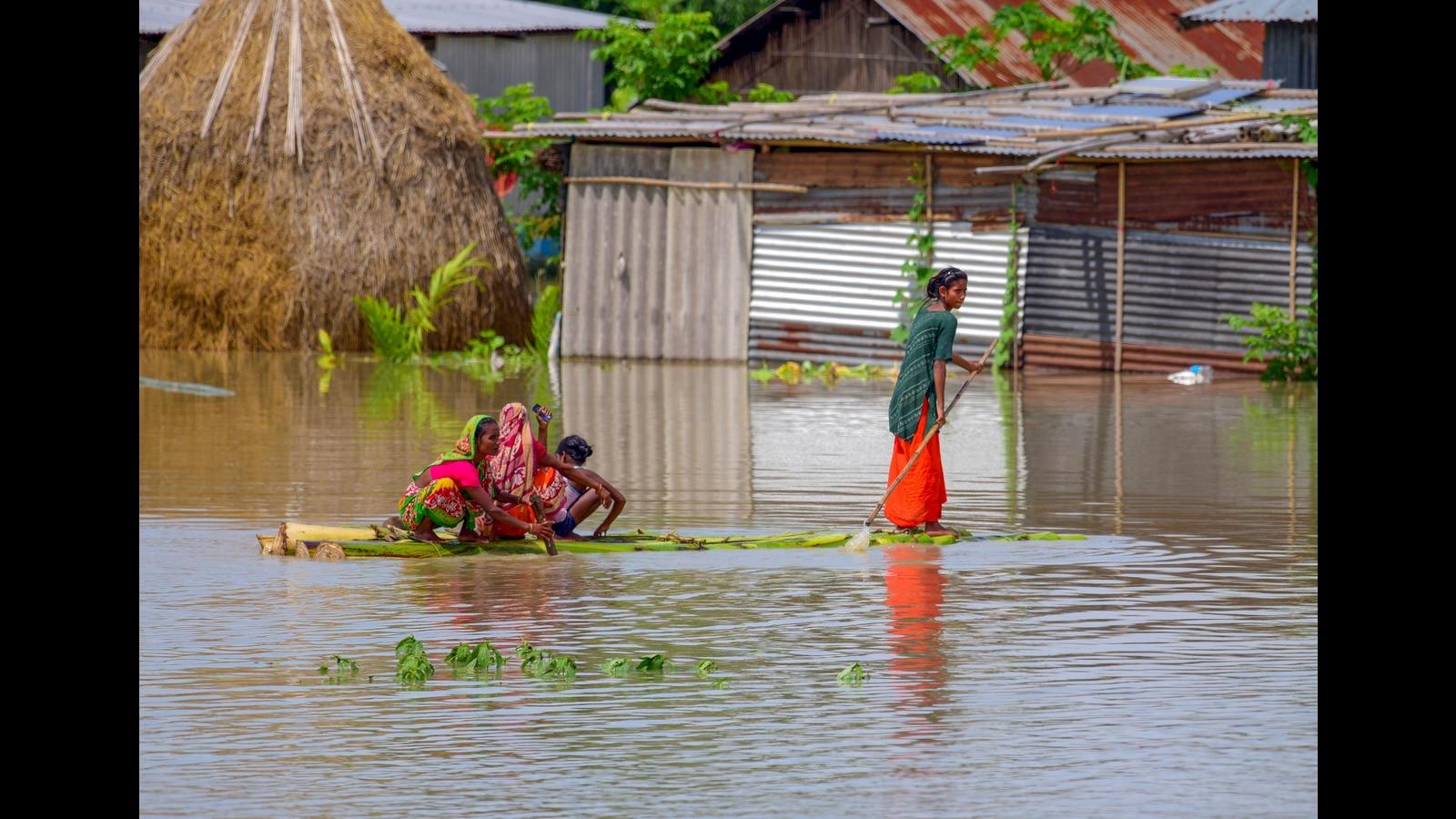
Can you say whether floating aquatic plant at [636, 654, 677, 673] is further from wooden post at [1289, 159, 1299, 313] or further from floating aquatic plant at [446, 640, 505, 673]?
wooden post at [1289, 159, 1299, 313]

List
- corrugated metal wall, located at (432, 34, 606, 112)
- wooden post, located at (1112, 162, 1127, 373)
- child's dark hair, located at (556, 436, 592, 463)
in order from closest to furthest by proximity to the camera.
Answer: child's dark hair, located at (556, 436, 592, 463) < wooden post, located at (1112, 162, 1127, 373) < corrugated metal wall, located at (432, 34, 606, 112)

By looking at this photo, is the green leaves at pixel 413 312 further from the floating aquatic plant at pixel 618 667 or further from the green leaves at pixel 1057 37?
the floating aquatic plant at pixel 618 667

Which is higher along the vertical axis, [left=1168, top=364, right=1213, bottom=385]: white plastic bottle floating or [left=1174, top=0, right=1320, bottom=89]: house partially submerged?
[left=1174, top=0, right=1320, bottom=89]: house partially submerged

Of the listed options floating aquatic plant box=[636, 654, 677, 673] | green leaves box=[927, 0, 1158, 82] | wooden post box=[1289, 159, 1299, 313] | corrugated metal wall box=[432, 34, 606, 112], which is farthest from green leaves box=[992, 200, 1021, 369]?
corrugated metal wall box=[432, 34, 606, 112]

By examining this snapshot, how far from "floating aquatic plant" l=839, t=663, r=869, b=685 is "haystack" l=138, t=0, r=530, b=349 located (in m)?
17.6

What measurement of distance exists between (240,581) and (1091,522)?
4317 mm

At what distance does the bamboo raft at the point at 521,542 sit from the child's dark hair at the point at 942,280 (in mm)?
1217

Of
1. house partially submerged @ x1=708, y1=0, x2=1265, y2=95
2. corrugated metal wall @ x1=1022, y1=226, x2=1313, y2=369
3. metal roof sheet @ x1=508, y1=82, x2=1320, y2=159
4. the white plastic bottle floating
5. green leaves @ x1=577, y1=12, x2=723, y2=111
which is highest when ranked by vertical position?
house partially submerged @ x1=708, y1=0, x2=1265, y2=95

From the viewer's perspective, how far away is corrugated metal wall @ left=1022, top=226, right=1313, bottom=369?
70.0ft

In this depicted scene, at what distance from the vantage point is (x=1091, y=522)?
10.8 metres
